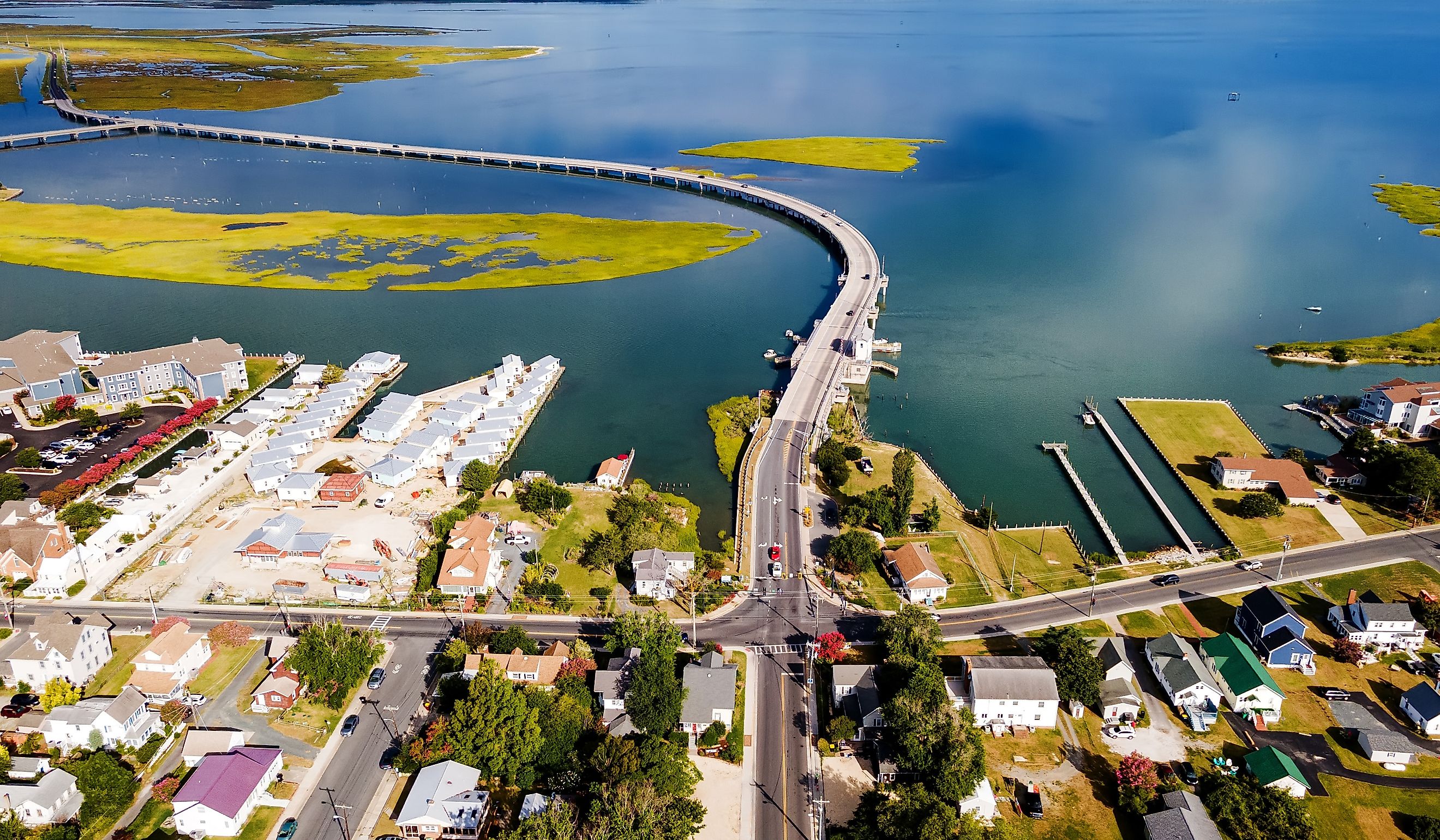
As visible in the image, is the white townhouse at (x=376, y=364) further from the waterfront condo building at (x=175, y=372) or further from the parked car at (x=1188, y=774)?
the parked car at (x=1188, y=774)

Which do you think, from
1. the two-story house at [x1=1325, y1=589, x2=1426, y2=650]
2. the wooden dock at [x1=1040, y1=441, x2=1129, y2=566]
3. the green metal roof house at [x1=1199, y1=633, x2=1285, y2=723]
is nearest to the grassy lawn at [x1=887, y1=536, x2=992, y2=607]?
the wooden dock at [x1=1040, y1=441, x2=1129, y2=566]

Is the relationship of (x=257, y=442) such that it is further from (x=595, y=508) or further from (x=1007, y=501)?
(x=1007, y=501)

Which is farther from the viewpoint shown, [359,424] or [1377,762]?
[359,424]

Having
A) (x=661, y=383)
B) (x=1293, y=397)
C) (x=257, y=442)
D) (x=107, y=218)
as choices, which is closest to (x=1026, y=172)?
(x=1293, y=397)

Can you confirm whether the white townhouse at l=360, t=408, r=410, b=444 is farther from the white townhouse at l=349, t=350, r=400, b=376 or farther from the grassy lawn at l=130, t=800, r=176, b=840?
the grassy lawn at l=130, t=800, r=176, b=840

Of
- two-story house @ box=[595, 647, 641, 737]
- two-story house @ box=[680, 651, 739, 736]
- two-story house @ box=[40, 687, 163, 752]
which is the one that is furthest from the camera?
→ two-story house @ box=[680, 651, 739, 736]

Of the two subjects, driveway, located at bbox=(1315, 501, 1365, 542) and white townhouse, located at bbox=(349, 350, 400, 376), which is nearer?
driveway, located at bbox=(1315, 501, 1365, 542)

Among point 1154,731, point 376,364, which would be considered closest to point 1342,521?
point 1154,731
